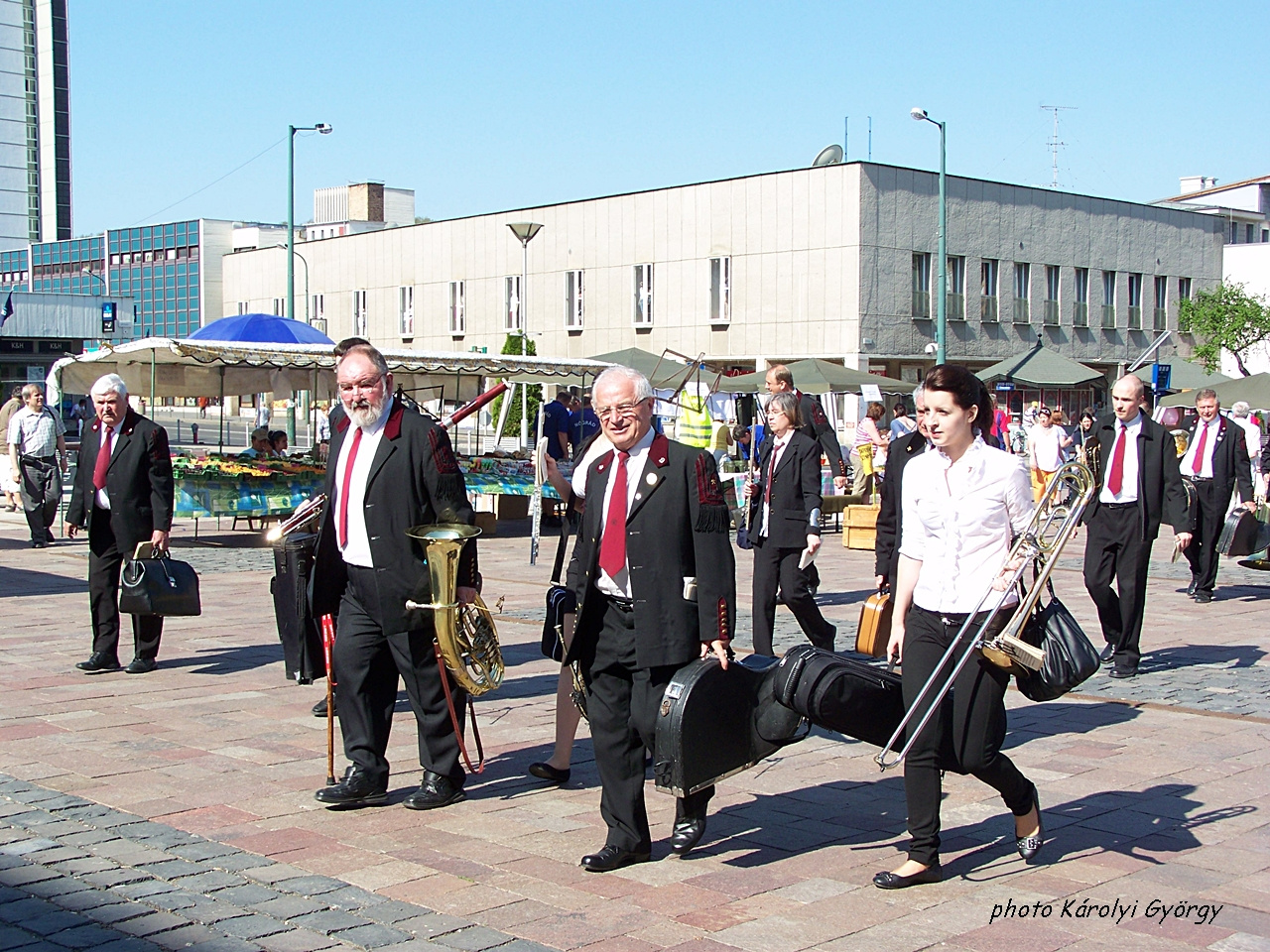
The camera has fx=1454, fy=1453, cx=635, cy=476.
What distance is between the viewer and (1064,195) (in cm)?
4709

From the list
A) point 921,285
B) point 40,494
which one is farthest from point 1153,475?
point 921,285

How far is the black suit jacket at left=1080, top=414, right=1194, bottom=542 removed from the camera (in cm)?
881

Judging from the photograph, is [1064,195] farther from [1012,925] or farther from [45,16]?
[45,16]

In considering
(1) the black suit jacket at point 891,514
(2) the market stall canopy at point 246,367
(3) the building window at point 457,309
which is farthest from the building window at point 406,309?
(1) the black suit jacket at point 891,514

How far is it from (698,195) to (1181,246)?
19.2 m

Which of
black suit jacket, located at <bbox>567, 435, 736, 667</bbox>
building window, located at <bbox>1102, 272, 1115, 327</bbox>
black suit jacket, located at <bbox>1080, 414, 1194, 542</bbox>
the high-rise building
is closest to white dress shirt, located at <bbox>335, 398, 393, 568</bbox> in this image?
black suit jacket, located at <bbox>567, 435, 736, 667</bbox>

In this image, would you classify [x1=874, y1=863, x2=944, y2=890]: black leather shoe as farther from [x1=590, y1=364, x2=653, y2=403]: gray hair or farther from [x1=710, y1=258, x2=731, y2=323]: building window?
[x1=710, y1=258, x2=731, y2=323]: building window

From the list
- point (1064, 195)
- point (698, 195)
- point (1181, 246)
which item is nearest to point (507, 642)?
point (698, 195)

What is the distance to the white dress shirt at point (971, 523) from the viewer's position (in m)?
4.77

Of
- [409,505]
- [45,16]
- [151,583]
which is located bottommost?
[151,583]

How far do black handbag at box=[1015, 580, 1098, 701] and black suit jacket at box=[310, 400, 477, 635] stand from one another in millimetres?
2144

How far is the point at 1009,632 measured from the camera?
15.1 feet

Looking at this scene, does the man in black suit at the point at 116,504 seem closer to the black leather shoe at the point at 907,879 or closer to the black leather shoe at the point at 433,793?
the black leather shoe at the point at 433,793

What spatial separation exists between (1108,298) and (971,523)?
47.4 metres
